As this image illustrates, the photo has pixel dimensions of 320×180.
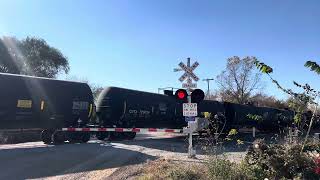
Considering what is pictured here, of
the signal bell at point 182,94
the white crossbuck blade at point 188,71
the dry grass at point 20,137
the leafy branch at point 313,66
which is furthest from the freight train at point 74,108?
the leafy branch at point 313,66

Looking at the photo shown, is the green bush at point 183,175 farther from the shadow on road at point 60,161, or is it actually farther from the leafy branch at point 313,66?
the shadow on road at point 60,161

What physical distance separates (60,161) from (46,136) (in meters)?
9.00

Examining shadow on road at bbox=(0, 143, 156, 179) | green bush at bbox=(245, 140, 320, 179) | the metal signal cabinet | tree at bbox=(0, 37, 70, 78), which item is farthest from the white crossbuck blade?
tree at bbox=(0, 37, 70, 78)

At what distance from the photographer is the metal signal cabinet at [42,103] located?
71.2 feet

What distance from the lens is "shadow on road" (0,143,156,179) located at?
1321 centimetres

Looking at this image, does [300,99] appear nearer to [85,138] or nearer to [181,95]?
[181,95]

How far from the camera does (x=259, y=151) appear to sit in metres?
9.25

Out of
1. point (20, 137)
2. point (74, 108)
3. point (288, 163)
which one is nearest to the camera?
point (288, 163)

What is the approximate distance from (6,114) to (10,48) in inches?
1322

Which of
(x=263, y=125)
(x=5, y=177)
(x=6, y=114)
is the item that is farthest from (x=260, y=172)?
(x=263, y=125)

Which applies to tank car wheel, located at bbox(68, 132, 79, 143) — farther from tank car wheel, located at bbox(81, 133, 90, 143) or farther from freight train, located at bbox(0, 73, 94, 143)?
tank car wheel, located at bbox(81, 133, 90, 143)

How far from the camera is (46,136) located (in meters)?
24.2

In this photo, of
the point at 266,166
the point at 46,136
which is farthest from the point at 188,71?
the point at 46,136

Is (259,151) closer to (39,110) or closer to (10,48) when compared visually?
(39,110)
